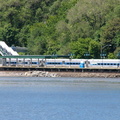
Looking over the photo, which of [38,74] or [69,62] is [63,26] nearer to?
[69,62]

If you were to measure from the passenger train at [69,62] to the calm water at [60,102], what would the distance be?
3521 centimetres

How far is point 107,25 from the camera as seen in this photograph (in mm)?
142625

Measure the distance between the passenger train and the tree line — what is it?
6.28 metres

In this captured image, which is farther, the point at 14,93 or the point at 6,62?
the point at 6,62

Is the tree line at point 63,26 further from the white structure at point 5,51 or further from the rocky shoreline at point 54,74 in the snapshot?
the rocky shoreline at point 54,74

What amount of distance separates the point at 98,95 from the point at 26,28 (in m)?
101

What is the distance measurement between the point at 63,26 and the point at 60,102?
84640 millimetres

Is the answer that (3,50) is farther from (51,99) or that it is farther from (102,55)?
(51,99)

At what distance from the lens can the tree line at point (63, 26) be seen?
143 m

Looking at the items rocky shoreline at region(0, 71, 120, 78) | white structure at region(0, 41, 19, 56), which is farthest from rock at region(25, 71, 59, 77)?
white structure at region(0, 41, 19, 56)

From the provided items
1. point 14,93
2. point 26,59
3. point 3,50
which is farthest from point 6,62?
point 14,93

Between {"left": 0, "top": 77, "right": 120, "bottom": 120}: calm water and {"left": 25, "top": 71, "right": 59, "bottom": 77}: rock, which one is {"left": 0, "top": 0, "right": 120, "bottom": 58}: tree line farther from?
{"left": 0, "top": 77, "right": 120, "bottom": 120}: calm water

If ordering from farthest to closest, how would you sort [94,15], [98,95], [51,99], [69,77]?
[94,15], [69,77], [98,95], [51,99]

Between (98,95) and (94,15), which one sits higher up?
(94,15)
